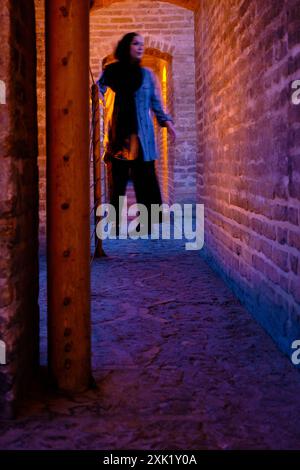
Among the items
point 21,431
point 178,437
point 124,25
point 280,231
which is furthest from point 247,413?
point 124,25

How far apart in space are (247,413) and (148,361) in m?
0.78

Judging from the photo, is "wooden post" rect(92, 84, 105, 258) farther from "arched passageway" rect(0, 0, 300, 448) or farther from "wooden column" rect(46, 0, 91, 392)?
"wooden column" rect(46, 0, 91, 392)

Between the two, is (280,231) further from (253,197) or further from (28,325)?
(28,325)

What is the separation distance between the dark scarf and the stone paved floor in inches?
75.4

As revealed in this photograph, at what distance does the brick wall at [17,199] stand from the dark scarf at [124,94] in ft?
10.0

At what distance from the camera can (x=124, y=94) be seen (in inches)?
228

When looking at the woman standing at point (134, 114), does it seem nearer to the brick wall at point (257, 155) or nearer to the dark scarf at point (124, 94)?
the dark scarf at point (124, 94)

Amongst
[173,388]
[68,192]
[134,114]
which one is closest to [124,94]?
[134,114]

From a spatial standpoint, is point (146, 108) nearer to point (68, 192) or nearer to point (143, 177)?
point (143, 177)

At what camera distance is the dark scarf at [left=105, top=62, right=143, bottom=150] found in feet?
18.9

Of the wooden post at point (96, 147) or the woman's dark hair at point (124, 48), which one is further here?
the wooden post at point (96, 147)

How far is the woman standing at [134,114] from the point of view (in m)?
5.73

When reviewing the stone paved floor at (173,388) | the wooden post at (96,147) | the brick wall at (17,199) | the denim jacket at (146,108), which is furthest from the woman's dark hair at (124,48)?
the brick wall at (17,199)
